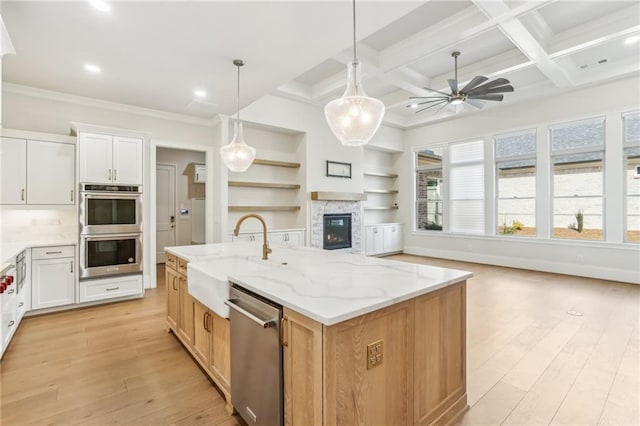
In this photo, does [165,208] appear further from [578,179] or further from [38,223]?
[578,179]

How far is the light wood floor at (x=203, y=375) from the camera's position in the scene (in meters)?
1.89

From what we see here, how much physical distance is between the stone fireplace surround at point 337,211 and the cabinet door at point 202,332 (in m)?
3.88

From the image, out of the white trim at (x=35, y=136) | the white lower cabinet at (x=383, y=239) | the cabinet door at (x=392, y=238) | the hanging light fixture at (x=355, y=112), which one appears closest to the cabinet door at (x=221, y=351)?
the hanging light fixture at (x=355, y=112)

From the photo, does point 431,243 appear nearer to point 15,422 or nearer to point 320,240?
point 320,240

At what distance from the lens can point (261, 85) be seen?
3.98 m

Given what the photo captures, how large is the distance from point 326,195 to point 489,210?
372cm

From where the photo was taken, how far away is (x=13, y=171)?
355cm

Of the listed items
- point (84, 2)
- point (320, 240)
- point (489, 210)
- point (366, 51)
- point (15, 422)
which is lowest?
point (15, 422)

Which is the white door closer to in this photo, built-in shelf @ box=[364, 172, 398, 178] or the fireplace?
Result: the fireplace

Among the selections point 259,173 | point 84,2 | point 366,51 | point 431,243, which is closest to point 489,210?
point 431,243

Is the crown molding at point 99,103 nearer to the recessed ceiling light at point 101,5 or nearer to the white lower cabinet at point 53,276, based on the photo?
the white lower cabinet at point 53,276

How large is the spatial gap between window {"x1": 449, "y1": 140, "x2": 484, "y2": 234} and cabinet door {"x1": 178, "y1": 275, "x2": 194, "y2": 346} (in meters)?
6.50

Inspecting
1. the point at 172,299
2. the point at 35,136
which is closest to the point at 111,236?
the point at 35,136

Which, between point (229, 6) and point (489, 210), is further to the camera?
point (489, 210)
